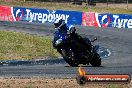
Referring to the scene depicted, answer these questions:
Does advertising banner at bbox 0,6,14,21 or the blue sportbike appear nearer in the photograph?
the blue sportbike

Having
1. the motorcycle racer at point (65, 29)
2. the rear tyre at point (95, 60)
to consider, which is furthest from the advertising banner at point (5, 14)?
the motorcycle racer at point (65, 29)

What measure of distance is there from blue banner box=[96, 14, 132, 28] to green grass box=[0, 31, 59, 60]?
812 cm

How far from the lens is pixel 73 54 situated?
1698 cm

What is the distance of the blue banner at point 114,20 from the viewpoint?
118 feet

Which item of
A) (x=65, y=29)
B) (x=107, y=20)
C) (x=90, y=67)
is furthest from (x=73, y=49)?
(x=107, y=20)

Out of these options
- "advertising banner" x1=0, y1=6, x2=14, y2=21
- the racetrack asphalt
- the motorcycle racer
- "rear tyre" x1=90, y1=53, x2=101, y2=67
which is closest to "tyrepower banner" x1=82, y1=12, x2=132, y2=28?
the racetrack asphalt

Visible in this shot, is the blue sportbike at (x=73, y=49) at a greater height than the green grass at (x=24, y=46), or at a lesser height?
greater

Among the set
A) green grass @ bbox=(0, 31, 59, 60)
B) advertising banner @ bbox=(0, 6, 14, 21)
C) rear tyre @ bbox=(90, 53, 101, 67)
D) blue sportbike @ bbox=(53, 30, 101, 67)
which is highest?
blue sportbike @ bbox=(53, 30, 101, 67)

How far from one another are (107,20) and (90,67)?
19727 mm

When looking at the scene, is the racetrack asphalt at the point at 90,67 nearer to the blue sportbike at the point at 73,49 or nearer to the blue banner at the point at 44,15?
the blue sportbike at the point at 73,49

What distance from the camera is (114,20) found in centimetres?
3697

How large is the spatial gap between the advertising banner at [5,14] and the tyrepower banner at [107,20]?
26.3 feet

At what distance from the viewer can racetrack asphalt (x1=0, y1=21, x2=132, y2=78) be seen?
56.0ft

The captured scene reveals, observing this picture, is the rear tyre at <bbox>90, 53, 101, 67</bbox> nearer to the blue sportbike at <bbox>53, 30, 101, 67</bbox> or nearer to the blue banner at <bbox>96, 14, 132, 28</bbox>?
the blue sportbike at <bbox>53, 30, 101, 67</bbox>
